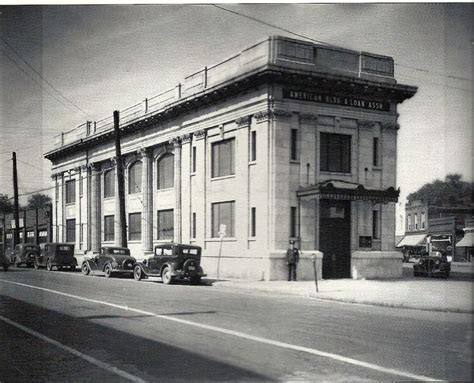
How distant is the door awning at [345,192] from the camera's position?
21.8 meters

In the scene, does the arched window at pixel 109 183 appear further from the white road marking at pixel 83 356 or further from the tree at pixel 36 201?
the white road marking at pixel 83 356

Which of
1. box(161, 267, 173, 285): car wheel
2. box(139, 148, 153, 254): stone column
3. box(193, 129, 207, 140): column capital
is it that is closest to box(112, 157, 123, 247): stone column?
box(139, 148, 153, 254): stone column

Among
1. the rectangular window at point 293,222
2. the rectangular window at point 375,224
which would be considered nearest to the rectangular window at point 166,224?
the rectangular window at point 293,222

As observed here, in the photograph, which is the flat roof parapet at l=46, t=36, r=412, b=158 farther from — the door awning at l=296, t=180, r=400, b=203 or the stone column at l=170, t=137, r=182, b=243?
the door awning at l=296, t=180, r=400, b=203

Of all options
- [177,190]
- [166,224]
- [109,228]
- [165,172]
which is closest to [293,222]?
[177,190]

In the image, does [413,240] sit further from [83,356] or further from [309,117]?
[83,356]

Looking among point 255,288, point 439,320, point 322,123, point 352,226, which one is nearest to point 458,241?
point 352,226

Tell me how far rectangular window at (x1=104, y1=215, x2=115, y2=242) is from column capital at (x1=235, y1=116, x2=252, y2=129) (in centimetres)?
1264

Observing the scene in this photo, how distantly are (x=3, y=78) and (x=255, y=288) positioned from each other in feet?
37.8

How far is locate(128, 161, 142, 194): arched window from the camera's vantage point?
3167cm

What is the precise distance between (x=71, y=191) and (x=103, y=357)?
26.8 meters

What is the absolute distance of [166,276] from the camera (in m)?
21.4

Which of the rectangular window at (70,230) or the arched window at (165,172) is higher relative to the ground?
the arched window at (165,172)

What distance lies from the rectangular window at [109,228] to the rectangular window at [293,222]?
14.0 metres
